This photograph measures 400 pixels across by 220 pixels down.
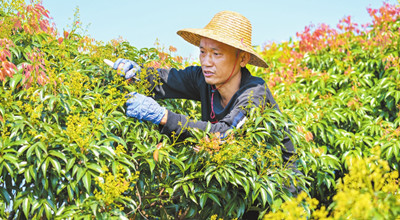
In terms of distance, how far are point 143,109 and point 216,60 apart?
88cm

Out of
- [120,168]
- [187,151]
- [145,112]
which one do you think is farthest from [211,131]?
[120,168]

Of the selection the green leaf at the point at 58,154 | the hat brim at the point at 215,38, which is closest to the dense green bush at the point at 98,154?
the green leaf at the point at 58,154

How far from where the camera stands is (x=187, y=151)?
115 inches

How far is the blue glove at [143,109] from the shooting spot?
2.94 m

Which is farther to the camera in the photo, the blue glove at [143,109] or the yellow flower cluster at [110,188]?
the blue glove at [143,109]

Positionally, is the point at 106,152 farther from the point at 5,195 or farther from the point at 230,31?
the point at 230,31

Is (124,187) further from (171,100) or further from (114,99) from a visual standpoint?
(171,100)

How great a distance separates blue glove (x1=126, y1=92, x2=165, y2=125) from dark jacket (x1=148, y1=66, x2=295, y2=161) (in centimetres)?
7

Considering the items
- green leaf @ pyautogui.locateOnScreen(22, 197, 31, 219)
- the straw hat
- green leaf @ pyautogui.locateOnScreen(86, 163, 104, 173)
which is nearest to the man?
the straw hat

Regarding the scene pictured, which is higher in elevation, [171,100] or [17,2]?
[17,2]

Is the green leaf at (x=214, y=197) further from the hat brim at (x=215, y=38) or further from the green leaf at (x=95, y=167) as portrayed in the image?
the hat brim at (x=215, y=38)

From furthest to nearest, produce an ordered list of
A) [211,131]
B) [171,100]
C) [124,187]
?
1. [171,100]
2. [211,131]
3. [124,187]

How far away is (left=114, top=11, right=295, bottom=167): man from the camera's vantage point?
3381 millimetres

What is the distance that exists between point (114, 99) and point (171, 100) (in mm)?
765
